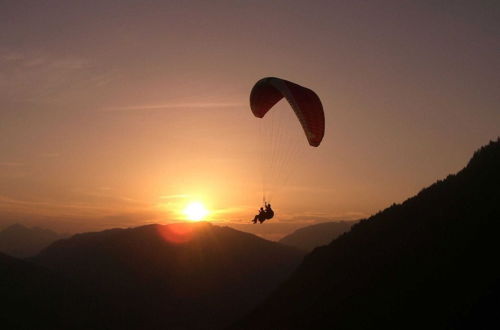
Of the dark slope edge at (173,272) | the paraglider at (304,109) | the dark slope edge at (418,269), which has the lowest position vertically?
the dark slope edge at (173,272)

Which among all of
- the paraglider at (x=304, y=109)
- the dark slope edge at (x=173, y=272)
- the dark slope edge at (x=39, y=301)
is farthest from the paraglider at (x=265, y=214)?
the dark slope edge at (x=173, y=272)

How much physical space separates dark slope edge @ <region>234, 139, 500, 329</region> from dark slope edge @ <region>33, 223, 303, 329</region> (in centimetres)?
8729

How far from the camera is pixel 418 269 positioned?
2533 cm

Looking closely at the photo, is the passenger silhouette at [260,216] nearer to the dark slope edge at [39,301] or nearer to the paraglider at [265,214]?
the paraglider at [265,214]

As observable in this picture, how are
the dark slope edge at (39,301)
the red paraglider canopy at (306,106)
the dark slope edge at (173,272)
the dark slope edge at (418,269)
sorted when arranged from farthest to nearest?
the dark slope edge at (173,272) < the dark slope edge at (39,301) < the red paraglider canopy at (306,106) < the dark slope edge at (418,269)

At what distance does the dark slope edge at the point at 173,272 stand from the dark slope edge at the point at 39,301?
8153mm

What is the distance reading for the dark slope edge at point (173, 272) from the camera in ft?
407

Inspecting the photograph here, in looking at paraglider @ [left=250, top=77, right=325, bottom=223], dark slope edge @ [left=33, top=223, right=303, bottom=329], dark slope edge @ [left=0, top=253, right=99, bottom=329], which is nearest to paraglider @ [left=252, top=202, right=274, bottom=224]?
paraglider @ [left=250, top=77, right=325, bottom=223]

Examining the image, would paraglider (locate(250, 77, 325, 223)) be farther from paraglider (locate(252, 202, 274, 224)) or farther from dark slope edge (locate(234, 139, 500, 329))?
dark slope edge (locate(234, 139, 500, 329))

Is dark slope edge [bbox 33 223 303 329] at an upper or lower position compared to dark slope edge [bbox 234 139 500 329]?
lower

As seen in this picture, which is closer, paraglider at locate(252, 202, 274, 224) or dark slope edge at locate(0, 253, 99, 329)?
paraglider at locate(252, 202, 274, 224)

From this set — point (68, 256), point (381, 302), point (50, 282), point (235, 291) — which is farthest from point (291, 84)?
point (68, 256)

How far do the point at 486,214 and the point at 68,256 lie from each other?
166 metres

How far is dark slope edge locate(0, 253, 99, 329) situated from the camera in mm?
87688
